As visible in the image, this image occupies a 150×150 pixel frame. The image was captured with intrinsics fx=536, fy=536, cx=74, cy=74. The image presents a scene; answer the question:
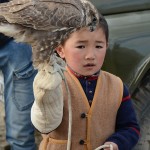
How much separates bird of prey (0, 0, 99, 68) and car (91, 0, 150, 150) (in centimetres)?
144

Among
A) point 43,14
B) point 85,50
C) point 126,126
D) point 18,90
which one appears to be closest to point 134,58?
point 18,90

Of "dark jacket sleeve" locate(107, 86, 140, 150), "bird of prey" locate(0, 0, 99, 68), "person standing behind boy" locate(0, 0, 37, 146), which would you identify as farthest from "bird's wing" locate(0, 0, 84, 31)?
"person standing behind boy" locate(0, 0, 37, 146)

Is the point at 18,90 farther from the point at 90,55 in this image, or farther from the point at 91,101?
the point at 90,55

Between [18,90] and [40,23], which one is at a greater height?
[40,23]

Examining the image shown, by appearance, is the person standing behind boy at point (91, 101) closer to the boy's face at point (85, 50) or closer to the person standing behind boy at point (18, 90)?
the boy's face at point (85, 50)

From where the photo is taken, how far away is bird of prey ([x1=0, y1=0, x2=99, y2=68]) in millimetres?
2320

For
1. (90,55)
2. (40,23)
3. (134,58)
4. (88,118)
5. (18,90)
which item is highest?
(40,23)

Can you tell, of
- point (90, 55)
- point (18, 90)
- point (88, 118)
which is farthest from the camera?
point (18, 90)

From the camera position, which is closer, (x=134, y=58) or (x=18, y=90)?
(x=18, y=90)

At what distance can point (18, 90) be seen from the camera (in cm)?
370

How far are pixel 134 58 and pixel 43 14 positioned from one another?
159cm

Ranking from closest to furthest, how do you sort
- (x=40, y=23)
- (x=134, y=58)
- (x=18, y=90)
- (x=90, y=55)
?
(x=40, y=23)
(x=90, y=55)
(x=18, y=90)
(x=134, y=58)

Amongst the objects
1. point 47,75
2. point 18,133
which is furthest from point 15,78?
point 47,75

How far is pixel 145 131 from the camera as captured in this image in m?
3.96
